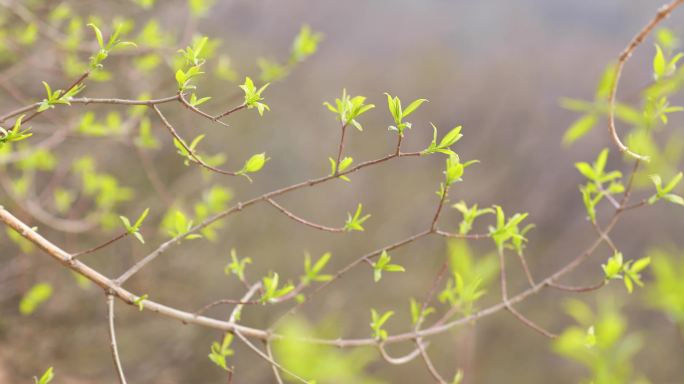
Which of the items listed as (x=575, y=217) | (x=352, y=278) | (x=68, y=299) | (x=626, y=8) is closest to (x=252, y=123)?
(x=352, y=278)

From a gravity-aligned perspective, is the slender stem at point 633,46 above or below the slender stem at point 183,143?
below

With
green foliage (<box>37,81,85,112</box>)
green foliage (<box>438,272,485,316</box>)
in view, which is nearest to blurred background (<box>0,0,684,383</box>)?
green foliage (<box>438,272,485,316</box>)

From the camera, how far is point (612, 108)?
71 centimetres

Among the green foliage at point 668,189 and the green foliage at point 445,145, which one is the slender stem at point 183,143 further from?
the green foliage at point 668,189

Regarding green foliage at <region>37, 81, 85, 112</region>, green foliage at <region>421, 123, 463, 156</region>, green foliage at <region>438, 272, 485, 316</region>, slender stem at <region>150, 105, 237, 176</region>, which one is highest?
green foliage at <region>37, 81, 85, 112</region>

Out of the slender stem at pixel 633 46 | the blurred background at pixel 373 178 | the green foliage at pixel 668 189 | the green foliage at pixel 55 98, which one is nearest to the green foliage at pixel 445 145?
the slender stem at pixel 633 46

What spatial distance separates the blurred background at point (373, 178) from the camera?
251 cm

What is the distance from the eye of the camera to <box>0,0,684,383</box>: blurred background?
251 cm

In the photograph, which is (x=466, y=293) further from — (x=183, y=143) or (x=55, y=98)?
(x=55, y=98)

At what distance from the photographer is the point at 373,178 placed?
2791 mm

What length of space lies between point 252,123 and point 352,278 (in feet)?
2.86

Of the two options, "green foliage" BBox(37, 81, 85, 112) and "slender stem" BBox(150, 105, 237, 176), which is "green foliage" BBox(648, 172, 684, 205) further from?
"green foliage" BBox(37, 81, 85, 112)

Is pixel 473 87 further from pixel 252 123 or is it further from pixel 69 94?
pixel 69 94

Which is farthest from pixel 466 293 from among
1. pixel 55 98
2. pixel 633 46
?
pixel 55 98
